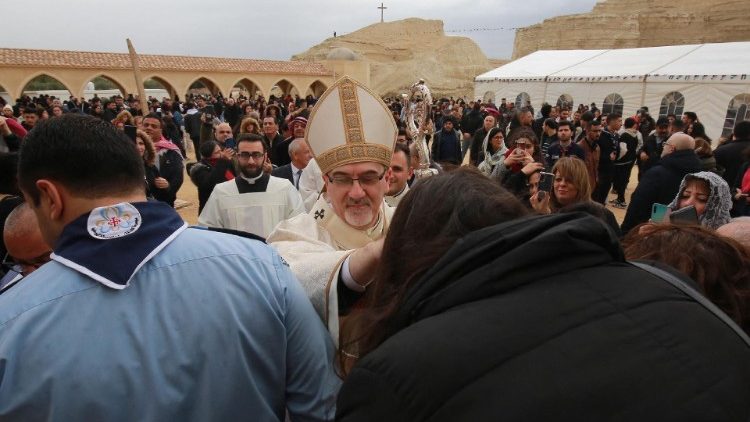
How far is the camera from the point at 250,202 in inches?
142

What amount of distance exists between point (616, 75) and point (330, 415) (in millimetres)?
17941

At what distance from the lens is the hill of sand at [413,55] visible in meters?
47.6

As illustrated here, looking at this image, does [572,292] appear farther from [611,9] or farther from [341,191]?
[611,9]

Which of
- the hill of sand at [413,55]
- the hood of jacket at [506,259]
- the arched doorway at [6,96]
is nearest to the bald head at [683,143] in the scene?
the hood of jacket at [506,259]

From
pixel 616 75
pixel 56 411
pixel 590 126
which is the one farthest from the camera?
pixel 616 75

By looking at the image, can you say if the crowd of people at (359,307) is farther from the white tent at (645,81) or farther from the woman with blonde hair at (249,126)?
the white tent at (645,81)

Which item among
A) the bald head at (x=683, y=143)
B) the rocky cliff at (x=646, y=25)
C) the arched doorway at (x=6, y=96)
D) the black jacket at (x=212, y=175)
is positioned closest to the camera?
the bald head at (x=683, y=143)

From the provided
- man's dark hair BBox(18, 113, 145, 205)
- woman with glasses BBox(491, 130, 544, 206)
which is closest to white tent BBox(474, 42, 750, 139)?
woman with glasses BBox(491, 130, 544, 206)

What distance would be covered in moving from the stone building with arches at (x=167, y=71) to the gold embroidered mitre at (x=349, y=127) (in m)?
28.0

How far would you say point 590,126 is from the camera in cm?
680

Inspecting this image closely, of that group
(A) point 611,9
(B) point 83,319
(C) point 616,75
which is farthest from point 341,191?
(A) point 611,9

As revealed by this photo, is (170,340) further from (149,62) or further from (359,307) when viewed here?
(149,62)

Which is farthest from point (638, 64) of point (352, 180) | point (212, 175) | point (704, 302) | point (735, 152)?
point (704, 302)

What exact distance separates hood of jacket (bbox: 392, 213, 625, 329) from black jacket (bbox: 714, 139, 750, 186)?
20.3 ft
